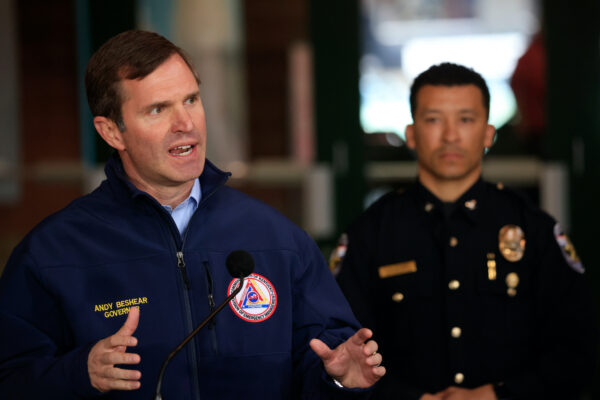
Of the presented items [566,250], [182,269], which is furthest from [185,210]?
[566,250]

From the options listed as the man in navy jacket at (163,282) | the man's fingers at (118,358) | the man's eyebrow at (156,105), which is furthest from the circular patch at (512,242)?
the man's fingers at (118,358)

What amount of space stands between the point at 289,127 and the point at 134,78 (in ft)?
9.01

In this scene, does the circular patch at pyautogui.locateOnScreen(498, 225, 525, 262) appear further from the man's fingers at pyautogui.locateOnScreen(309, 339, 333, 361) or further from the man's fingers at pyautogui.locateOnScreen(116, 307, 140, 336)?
the man's fingers at pyautogui.locateOnScreen(116, 307, 140, 336)

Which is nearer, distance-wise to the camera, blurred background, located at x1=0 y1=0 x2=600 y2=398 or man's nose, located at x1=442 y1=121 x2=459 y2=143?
man's nose, located at x1=442 y1=121 x2=459 y2=143

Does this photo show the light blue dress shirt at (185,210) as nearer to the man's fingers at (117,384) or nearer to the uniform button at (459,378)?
the man's fingers at (117,384)

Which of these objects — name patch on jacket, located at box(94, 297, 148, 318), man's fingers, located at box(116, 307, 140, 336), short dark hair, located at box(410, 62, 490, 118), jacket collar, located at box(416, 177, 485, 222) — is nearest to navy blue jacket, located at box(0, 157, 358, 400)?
name patch on jacket, located at box(94, 297, 148, 318)

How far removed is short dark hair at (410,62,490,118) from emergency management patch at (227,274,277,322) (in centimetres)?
77

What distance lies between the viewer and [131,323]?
1.54 m

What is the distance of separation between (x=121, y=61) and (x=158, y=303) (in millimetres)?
550

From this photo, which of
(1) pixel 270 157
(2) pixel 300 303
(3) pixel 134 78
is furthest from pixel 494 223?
(1) pixel 270 157

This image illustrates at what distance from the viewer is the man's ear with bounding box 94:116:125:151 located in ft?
6.09

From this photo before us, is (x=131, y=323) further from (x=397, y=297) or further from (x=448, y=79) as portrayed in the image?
(x=448, y=79)

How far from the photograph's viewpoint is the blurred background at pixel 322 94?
378 cm

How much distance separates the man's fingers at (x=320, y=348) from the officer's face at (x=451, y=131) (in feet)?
2.40
